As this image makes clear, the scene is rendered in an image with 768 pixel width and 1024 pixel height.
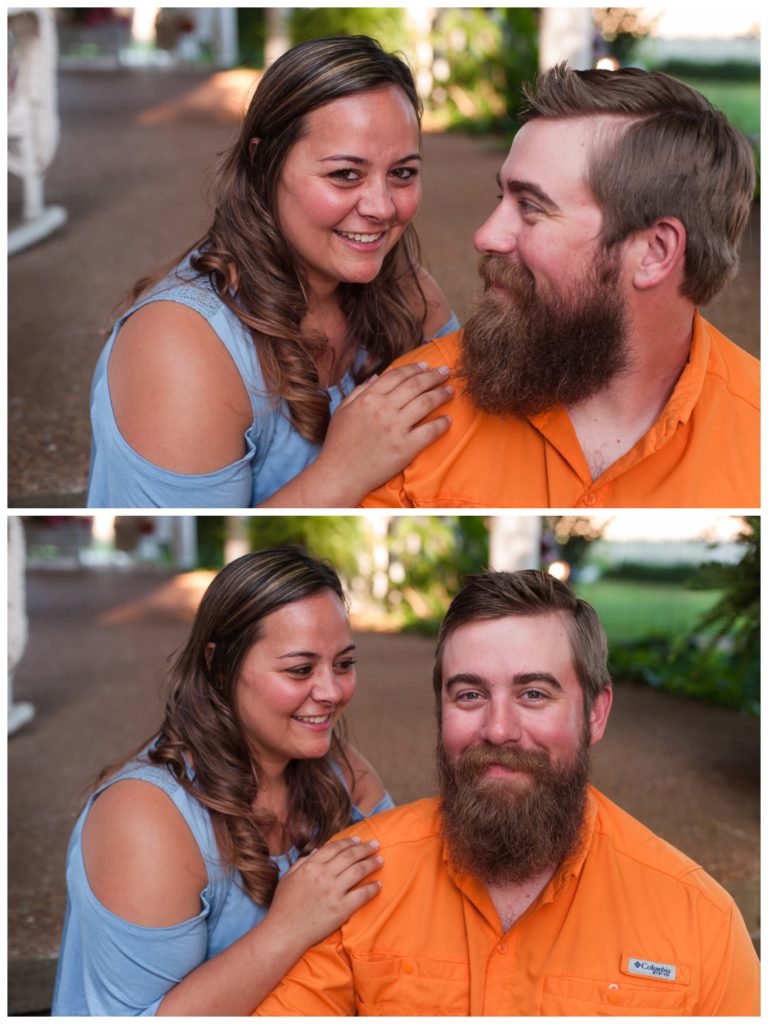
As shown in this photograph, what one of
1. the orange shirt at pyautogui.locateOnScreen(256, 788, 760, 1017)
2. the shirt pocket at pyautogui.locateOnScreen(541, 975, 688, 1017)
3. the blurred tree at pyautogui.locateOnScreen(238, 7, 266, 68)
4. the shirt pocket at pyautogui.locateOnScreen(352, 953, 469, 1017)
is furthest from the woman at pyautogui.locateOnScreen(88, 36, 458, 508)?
the blurred tree at pyautogui.locateOnScreen(238, 7, 266, 68)

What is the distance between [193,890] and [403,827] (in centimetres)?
47

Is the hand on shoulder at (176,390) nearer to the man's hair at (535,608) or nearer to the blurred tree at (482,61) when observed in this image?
the man's hair at (535,608)

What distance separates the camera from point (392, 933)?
243 cm

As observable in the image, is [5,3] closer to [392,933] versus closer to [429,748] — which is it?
[392,933]

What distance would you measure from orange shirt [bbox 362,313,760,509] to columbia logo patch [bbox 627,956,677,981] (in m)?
0.93

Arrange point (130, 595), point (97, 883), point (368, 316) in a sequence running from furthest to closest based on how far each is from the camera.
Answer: point (130, 595), point (368, 316), point (97, 883)

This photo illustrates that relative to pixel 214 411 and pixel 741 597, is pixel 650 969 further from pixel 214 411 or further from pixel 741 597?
pixel 741 597

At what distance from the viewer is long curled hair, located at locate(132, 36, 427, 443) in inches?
90.6

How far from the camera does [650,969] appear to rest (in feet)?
7.86

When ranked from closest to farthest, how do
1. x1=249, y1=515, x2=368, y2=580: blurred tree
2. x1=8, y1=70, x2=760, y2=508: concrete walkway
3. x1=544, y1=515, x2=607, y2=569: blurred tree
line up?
1. x1=8, y1=70, x2=760, y2=508: concrete walkway
2. x1=544, y1=515, x2=607, y2=569: blurred tree
3. x1=249, y1=515, x2=368, y2=580: blurred tree

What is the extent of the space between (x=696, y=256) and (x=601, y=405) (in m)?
0.38

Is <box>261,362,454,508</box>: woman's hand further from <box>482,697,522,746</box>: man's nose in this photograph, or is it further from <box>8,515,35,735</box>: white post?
<box>8,515,35,735</box>: white post

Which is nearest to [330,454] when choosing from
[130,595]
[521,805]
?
[521,805]

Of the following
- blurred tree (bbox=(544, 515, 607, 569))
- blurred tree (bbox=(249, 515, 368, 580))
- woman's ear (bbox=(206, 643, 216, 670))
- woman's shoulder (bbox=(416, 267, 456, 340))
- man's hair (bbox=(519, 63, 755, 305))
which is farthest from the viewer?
blurred tree (bbox=(249, 515, 368, 580))
